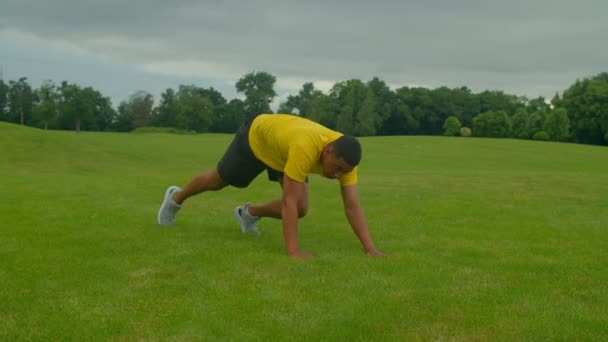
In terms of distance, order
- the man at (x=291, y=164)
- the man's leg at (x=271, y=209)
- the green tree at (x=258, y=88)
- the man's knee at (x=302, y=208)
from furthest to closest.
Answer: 1. the green tree at (x=258, y=88)
2. the man's leg at (x=271, y=209)
3. the man's knee at (x=302, y=208)
4. the man at (x=291, y=164)

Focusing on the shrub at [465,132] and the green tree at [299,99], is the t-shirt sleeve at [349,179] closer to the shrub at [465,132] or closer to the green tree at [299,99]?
the shrub at [465,132]

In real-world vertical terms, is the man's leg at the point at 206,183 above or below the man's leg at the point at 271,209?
above

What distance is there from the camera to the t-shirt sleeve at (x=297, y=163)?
5.44 meters

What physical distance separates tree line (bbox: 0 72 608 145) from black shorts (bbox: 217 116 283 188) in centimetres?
7132

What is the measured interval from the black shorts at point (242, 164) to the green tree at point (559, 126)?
239ft

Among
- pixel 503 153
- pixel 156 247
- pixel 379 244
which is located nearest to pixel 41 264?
pixel 156 247

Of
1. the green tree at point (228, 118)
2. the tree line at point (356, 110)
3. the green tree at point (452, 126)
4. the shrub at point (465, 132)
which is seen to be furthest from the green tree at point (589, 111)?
the green tree at point (228, 118)

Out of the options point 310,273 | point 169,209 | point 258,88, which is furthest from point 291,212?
point 258,88

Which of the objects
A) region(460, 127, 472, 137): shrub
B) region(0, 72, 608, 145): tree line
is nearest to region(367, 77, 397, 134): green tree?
region(0, 72, 608, 145): tree line

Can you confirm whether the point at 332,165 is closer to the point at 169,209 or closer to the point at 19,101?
the point at 169,209

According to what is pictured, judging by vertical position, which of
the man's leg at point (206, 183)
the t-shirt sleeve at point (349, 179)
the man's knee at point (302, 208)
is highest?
the t-shirt sleeve at point (349, 179)

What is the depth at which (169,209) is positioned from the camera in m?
7.44

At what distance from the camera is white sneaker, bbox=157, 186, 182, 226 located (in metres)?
7.36

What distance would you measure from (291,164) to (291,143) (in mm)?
239
